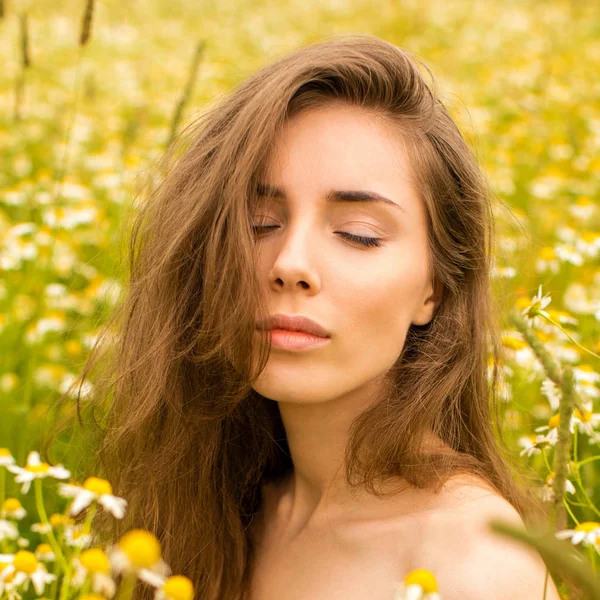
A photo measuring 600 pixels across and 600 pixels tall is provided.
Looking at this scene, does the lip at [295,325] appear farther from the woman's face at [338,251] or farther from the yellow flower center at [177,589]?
the yellow flower center at [177,589]

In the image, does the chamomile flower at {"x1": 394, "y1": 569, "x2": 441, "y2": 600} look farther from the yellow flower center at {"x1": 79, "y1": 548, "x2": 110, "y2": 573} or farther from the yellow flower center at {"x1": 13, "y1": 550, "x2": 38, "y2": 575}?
the yellow flower center at {"x1": 13, "y1": 550, "x2": 38, "y2": 575}

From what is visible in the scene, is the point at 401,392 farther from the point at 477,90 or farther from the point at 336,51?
the point at 477,90

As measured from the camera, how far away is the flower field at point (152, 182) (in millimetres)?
1421

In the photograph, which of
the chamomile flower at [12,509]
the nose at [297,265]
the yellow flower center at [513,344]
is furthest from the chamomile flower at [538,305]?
the chamomile flower at [12,509]

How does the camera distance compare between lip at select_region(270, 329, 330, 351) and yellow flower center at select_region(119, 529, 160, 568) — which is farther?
lip at select_region(270, 329, 330, 351)

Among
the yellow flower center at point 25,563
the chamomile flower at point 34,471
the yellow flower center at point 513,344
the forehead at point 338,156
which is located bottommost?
the yellow flower center at point 25,563

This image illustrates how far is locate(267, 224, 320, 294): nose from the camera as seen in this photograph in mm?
1305

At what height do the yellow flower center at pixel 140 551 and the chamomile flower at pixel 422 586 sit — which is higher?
the yellow flower center at pixel 140 551

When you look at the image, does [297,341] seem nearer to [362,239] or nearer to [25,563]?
[362,239]

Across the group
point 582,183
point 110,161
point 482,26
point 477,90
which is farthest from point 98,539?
point 482,26

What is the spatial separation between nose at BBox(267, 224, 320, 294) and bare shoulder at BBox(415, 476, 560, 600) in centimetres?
39

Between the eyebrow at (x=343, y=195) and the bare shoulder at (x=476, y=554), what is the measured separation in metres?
0.44

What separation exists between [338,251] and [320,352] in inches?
5.8

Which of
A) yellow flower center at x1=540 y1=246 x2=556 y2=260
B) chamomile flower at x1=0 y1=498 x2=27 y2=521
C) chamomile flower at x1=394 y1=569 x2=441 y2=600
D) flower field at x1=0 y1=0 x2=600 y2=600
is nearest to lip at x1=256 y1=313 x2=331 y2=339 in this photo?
flower field at x1=0 y1=0 x2=600 y2=600
